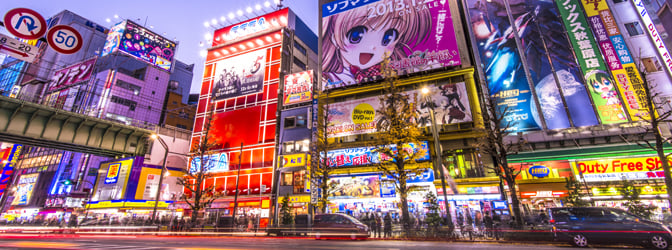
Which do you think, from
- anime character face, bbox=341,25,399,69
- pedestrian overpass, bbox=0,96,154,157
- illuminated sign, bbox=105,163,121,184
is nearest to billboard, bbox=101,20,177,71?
illuminated sign, bbox=105,163,121,184

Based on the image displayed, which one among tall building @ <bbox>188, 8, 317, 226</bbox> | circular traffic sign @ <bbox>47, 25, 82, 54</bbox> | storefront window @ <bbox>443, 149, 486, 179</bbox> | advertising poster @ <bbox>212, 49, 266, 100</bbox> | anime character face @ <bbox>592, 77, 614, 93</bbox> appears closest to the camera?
circular traffic sign @ <bbox>47, 25, 82, 54</bbox>

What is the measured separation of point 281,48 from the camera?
40.1m

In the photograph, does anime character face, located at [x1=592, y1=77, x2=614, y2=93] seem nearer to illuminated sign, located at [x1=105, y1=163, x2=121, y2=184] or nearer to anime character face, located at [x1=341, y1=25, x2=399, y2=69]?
anime character face, located at [x1=341, y1=25, x2=399, y2=69]

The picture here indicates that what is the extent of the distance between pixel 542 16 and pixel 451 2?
8.59 meters

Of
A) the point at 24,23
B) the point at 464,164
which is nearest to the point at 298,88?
the point at 464,164

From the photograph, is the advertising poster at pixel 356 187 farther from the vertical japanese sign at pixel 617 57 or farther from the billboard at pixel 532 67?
the vertical japanese sign at pixel 617 57

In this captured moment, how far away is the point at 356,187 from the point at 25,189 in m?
77.1

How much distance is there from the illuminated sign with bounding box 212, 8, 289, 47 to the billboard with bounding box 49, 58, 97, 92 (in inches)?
1243

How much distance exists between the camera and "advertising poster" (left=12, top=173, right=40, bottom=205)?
58.1 meters

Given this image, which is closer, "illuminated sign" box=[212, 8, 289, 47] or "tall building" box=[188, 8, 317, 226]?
"tall building" box=[188, 8, 317, 226]

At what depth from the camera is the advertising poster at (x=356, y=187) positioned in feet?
84.0

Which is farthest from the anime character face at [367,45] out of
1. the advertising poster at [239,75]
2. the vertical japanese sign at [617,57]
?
the vertical japanese sign at [617,57]

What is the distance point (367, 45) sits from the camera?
31578 mm

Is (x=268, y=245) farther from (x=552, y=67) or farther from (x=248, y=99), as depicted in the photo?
(x=248, y=99)
